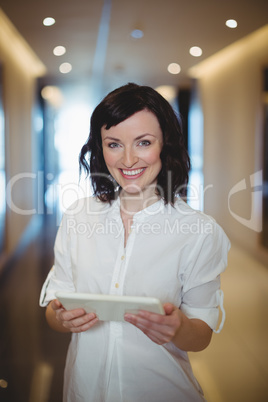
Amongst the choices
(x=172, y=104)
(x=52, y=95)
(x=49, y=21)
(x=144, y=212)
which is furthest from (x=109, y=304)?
(x=49, y=21)

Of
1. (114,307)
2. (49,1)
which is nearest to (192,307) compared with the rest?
(114,307)

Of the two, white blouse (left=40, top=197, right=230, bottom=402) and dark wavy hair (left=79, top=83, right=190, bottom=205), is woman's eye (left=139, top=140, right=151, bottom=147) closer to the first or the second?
dark wavy hair (left=79, top=83, right=190, bottom=205)

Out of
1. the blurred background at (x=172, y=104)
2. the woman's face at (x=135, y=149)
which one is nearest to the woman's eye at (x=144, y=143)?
the woman's face at (x=135, y=149)

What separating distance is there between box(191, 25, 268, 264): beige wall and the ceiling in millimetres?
63

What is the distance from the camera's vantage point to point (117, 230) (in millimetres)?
1102

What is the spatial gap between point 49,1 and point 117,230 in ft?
3.13

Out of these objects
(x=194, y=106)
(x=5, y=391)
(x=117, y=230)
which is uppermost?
(x=194, y=106)

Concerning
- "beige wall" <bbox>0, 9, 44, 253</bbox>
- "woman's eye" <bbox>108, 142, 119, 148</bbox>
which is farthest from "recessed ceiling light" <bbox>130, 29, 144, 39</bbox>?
"woman's eye" <bbox>108, 142, 119, 148</bbox>

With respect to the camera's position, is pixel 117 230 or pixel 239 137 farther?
pixel 239 137

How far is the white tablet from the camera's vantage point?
30.7 inches

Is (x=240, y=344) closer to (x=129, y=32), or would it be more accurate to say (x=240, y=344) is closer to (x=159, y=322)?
(x=159, y=322)

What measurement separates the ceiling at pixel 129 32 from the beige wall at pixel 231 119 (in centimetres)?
6

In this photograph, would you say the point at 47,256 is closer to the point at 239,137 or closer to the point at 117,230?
the point at 117,230

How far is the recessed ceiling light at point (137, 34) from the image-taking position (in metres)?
1.44
